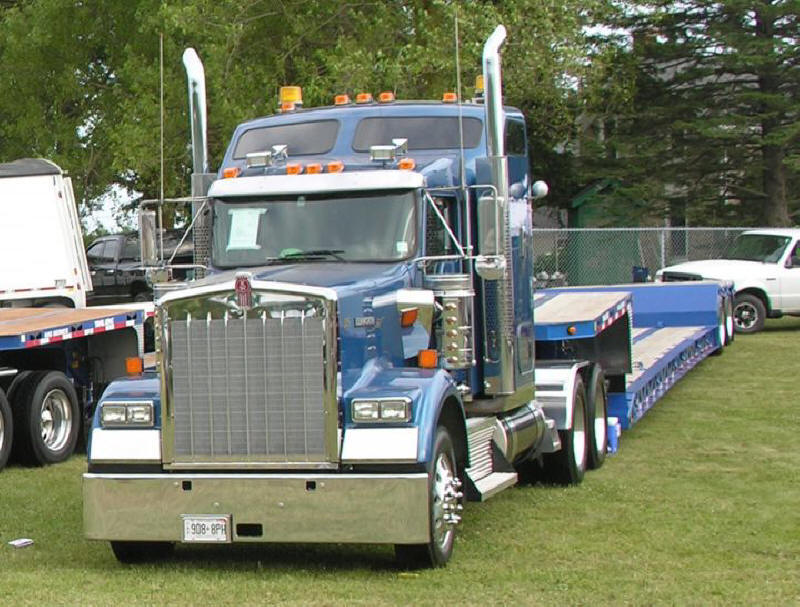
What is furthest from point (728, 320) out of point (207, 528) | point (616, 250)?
point (207, 528)

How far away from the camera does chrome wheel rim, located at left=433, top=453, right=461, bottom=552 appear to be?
Answer: 7.87m

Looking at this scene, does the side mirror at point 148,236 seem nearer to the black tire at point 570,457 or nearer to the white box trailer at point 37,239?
the black tire at point 570,457

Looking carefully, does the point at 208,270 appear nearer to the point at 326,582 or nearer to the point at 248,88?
the point at 326,582

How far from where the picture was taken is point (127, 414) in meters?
7.99

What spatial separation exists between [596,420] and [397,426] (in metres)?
4.66

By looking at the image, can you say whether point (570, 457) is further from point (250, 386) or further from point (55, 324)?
point (55, 324)

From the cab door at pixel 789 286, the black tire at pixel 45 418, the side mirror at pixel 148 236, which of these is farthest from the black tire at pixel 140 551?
the cab door at pixel 789 286

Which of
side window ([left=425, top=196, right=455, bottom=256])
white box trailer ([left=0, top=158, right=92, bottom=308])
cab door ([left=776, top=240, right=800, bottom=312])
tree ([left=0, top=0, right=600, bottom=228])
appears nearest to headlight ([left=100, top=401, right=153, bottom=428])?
side window ([left=425, top=196, right=455, bottom=256])

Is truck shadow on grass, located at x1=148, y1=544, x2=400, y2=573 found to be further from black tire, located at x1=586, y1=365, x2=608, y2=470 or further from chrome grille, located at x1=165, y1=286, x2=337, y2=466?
black tire, located at x1=586, y1=365, x2=608, y2=470

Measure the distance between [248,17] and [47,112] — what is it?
8.01 metres

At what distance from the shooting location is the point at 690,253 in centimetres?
3014

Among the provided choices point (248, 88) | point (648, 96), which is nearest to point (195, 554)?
point (248, 88)

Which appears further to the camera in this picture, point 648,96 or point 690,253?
point 648,96

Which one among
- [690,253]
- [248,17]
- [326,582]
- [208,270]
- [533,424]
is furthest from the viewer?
[690,253]
